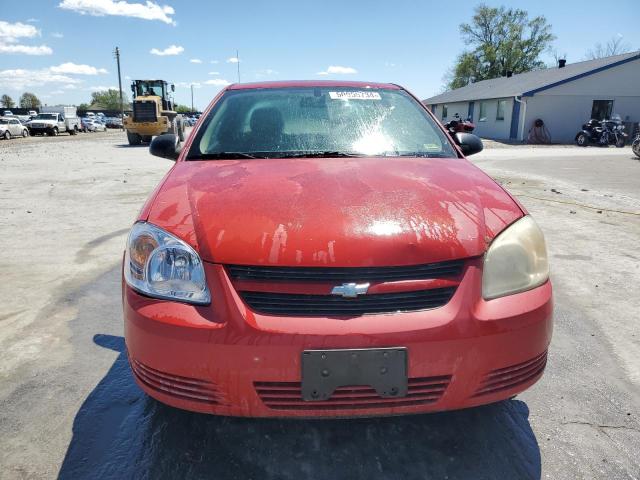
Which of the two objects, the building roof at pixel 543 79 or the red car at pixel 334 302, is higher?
the building roof at pixel 543 79

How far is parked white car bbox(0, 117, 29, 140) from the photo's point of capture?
98.2 feet

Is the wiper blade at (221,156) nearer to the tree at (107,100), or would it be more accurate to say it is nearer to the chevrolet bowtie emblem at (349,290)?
the chevrolet bowtie emblem at (349,290)

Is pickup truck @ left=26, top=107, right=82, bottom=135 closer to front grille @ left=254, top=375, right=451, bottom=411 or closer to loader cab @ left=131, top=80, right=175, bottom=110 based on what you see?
loader cab @ left=131, top=80, right=175, bottom=110

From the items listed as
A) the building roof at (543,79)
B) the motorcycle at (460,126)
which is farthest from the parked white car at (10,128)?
the building roof at (543,79)

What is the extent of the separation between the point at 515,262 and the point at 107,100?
418 ft

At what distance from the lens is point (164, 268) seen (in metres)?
1.67

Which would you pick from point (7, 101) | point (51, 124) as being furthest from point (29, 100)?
point (51, 124)

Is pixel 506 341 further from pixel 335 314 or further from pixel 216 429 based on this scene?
pixel 216 429

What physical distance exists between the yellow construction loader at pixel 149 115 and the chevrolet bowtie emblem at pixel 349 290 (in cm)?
2084

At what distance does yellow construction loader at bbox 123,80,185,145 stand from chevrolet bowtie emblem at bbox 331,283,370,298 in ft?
68.4

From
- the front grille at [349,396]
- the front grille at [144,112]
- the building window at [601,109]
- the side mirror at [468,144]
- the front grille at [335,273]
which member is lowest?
the front grille at [349,396]

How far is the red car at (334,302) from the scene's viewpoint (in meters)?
1.51

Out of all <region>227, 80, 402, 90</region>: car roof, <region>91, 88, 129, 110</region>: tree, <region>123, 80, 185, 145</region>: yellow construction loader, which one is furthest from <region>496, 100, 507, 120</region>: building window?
<region>91, 88, 129, 110</region>: tree

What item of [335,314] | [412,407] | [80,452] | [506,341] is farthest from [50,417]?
[506,341]
